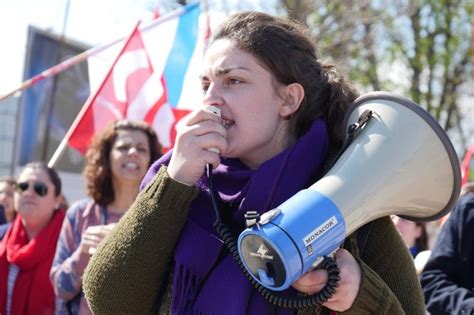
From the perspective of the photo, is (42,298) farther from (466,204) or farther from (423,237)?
(423,237)

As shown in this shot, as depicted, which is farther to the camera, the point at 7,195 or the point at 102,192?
the point at 7,195

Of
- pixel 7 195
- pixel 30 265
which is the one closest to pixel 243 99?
pixel 30 265

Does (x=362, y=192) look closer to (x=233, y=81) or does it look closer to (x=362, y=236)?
(x=362, y=236)

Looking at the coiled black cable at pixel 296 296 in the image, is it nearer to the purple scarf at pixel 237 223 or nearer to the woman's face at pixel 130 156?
the purple scarf at pixel 237 223

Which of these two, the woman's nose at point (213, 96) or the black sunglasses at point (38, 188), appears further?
the black sunglasses at point (38, 188)

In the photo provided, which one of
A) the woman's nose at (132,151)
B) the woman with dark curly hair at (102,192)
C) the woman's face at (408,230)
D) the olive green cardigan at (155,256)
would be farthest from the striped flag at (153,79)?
the olive green cardigan at (155,256)

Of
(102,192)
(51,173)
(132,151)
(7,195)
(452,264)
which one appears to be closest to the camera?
(452,264)

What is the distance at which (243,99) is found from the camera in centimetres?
175

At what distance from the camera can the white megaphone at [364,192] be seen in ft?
4.61

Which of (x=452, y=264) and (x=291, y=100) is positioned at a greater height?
(x=291, y=100)

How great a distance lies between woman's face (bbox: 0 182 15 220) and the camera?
5672 mm

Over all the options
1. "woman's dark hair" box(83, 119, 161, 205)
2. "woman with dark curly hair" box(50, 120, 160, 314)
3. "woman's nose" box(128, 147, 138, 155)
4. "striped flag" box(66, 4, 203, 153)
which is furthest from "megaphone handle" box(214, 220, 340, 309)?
"striped flag" box(66, 4, 203, 153)

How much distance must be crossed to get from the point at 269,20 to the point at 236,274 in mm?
677

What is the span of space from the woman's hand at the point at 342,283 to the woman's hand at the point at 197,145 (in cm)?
39
